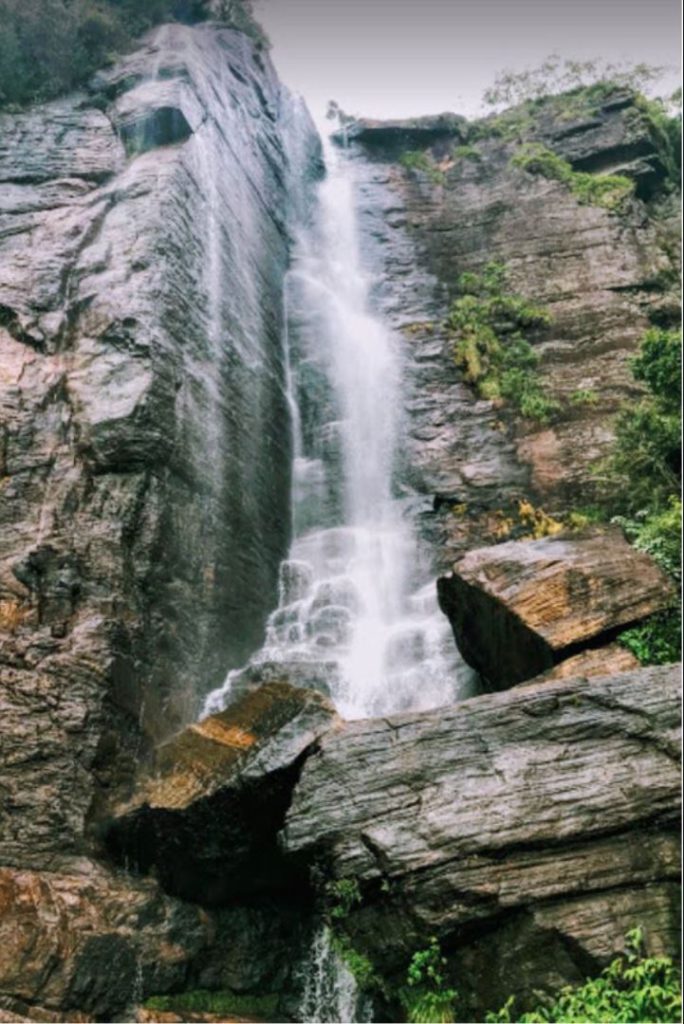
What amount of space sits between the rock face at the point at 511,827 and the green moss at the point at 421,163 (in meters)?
21.1

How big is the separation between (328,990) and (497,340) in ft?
47.6

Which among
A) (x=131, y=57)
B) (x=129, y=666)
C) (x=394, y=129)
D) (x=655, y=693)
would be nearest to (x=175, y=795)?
(x=129, y=666)

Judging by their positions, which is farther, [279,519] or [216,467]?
[279,519]

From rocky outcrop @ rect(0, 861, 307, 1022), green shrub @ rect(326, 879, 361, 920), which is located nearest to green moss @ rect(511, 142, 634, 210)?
green shrub @ rect(326, 879, 361, 920)

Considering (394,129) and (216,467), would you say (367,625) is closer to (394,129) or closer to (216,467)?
(216,467)

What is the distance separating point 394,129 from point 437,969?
2655cm

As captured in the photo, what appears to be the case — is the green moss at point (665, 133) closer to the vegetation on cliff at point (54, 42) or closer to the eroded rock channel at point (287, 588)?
the eroded rock channel at point (287, 588)

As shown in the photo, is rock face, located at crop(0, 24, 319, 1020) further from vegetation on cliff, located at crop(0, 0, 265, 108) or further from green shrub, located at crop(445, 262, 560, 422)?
green shrub, located at crop(445, 262, 560, 422)

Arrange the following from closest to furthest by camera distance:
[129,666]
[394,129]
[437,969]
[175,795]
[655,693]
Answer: [437,969], [655,693], [175,795], [129,666], [394,129]

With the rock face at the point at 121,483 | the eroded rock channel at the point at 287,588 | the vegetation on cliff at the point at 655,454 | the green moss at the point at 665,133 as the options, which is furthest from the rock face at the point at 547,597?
the green moss at the point at 665,133

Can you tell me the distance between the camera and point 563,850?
271 inches

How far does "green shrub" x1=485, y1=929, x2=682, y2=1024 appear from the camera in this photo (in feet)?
20.0

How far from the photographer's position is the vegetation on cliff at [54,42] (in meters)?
18.9

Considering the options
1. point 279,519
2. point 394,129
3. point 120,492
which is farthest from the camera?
point 394,129
